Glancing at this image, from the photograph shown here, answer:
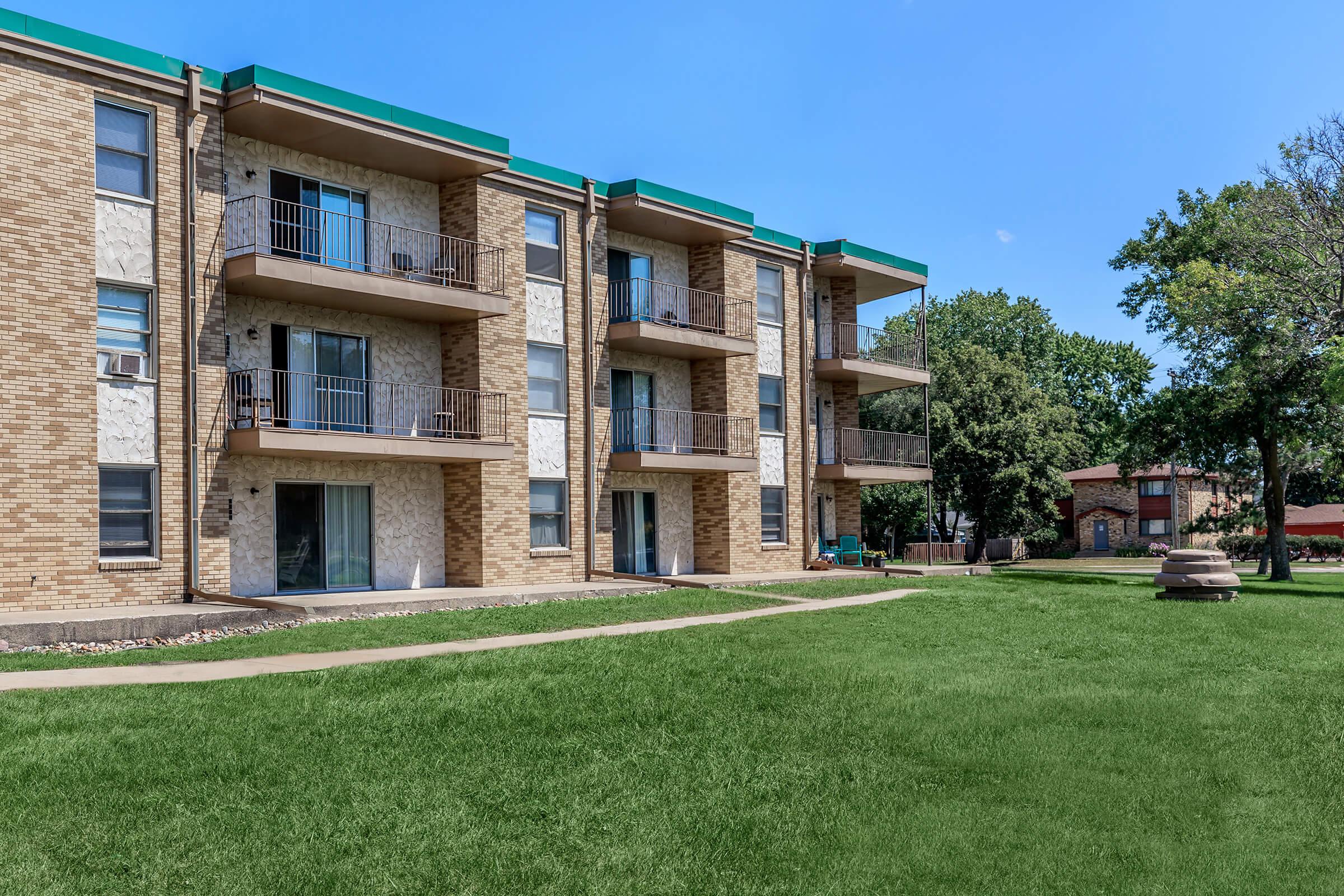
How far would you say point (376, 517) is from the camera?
22312 millimetres

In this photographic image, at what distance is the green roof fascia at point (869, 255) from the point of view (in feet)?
102

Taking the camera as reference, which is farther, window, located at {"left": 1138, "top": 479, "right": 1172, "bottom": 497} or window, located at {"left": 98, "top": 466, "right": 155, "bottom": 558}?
window, located at {"left": 1138, "top": 479, "right": 1172, "bottom": 497}

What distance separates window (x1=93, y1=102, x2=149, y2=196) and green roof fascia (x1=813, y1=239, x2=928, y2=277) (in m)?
17.7

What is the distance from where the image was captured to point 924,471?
3303 centimetres

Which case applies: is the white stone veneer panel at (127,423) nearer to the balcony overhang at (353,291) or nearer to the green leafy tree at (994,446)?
the balcony overhang at (353,291)

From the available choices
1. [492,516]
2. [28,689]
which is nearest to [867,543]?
[492,516]

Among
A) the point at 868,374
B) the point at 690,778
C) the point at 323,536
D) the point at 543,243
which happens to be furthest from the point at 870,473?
the point at 690,778

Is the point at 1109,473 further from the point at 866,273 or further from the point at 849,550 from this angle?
the point at 866,273

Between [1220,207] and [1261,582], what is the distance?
422 inches

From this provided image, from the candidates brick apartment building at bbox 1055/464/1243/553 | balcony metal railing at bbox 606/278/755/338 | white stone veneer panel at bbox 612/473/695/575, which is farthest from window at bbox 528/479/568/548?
brick apartment building at bbox 1055/464/1243/553

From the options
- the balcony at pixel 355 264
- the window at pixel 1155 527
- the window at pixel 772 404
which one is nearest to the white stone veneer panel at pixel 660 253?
the window at pixel 772 404

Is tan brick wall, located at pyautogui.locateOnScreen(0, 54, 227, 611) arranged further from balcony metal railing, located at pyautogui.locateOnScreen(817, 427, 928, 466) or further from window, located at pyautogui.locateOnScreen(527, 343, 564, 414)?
balcony metal railing, located at pyautogui.locateOnScreen(817, 427, 928, 466)

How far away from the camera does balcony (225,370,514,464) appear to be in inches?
766

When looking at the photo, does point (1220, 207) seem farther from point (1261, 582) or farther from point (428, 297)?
point (428, 297)
